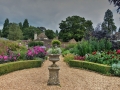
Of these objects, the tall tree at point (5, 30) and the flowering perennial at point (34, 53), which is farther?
the tall tree at point (5, 30)

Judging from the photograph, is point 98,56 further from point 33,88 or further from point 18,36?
point 18,36

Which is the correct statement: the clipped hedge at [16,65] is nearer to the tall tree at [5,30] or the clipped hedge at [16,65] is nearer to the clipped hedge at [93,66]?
the clipped hedge at [93,66]

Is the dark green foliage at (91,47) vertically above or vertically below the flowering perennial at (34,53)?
above

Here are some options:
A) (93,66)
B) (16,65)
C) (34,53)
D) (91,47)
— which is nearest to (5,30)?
(34,53)

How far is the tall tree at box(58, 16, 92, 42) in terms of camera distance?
130 ft

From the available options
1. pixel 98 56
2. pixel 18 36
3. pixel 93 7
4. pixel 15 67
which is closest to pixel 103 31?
pixel 93 7

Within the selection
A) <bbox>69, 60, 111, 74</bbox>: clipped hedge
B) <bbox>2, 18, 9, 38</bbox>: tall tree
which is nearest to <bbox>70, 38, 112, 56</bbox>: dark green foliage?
<bbox>69, 60, 111, 74</bbox>: clipped hedge

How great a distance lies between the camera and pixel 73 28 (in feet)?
136

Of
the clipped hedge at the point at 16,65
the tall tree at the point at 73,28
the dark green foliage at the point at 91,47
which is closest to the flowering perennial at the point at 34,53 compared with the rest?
the clipped hedge at the point at 16,65

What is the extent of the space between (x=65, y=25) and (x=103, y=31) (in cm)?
2645

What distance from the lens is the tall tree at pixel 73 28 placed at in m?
Result: 39.7

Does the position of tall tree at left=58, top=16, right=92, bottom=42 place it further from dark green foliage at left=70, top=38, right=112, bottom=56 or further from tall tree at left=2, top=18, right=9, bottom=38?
dark green foliage at left=70, top=38, right=112, bottom=56

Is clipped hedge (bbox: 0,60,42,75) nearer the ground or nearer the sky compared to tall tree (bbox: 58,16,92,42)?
nearer the ground

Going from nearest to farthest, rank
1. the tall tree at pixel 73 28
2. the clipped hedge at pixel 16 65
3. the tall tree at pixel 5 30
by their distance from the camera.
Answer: the clipped hedge at pixel 16 65, the tall tree at pixel 73 28, the tall tree at pixel 5 30
